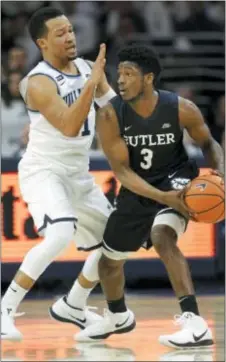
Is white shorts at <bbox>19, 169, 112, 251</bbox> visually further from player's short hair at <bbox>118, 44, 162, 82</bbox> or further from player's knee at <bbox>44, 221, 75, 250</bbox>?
player's short hair at <bbox>118, 44, 162, 82</bbox>

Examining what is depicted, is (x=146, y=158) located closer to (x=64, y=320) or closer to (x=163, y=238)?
(x=163, y=238)

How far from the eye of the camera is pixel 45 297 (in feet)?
34.1

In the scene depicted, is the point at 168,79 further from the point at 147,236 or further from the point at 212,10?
the point at 147,236

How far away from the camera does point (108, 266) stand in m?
7.73

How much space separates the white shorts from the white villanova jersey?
85 millimetres

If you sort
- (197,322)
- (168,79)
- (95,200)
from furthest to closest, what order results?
(168,79) < (95,200) < (197,322)

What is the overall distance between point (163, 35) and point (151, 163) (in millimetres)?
5627

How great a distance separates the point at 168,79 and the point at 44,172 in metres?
5.51

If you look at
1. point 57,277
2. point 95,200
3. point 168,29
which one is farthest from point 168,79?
point 95,200

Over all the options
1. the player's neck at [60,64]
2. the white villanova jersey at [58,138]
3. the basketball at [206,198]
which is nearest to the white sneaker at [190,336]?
the basketball at [206,198]

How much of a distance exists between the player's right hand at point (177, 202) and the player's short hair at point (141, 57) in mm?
724

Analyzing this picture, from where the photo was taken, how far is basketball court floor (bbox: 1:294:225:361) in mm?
7004

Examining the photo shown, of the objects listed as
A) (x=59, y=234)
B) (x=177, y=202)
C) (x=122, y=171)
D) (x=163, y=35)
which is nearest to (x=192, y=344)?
(x=177, y=202)

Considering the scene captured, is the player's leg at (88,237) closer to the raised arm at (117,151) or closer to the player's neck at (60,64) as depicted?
the raised arm at (117,151)
